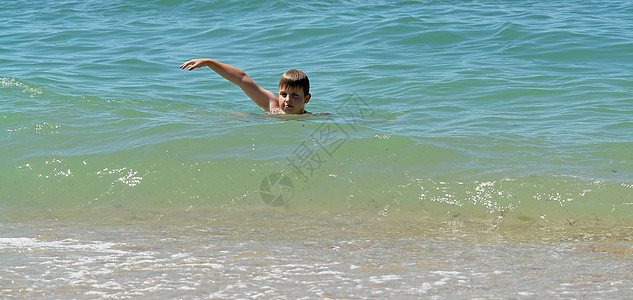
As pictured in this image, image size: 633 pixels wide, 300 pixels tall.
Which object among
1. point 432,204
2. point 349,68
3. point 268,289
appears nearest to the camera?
point 268,289

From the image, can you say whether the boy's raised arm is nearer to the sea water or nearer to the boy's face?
the boy's face

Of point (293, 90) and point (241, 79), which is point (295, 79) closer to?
point (293, 90)

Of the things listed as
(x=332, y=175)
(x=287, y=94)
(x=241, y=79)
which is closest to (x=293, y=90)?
(x=287, y=94)

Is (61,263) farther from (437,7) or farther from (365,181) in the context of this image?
(437,7)

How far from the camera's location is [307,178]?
5039mm

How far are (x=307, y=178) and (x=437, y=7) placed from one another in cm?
1046

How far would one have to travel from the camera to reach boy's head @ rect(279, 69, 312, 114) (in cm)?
717

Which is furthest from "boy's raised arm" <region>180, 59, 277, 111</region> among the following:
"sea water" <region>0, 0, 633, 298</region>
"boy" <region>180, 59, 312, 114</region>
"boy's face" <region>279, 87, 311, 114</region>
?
"sea water" <region>0, 0, 633, 298</region>

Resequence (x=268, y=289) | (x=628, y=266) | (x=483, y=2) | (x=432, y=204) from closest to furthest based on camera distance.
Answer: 1. (x=268, y=289)
2. (x=628, y=266)
3. (x=432, y=204)
4. (x=483, y=2)

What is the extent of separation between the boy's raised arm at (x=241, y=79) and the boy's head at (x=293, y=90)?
0.20 metres

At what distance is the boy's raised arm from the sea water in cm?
30

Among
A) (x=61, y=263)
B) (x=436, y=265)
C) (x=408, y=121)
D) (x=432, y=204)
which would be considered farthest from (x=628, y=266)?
(x=408, y=121)

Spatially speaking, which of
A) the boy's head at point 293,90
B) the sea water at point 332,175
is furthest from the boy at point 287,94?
the sea water at point 332,175

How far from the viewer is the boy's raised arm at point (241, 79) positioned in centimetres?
625
